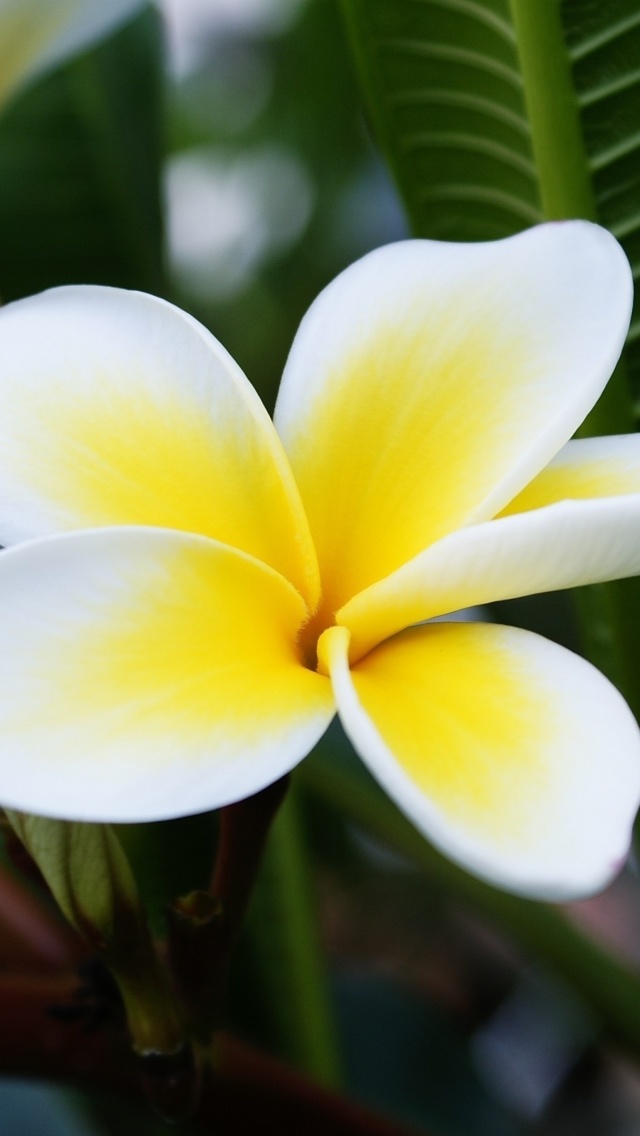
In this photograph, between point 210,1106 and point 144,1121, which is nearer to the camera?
point 210,1106

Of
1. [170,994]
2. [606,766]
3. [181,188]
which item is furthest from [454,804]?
[181,188]

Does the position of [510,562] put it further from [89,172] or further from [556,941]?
[89,172]

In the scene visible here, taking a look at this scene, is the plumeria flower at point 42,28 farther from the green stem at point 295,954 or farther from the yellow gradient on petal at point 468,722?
the green stem at point 295,954

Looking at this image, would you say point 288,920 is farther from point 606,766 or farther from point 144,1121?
point 606,766

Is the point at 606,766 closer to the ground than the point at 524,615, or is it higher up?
higher up

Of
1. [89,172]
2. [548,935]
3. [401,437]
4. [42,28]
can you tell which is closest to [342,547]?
[401,437]

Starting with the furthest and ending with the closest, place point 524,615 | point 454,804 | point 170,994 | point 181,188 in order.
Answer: point 181,188, point 524,615, point 170,994, point 454,804
